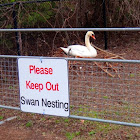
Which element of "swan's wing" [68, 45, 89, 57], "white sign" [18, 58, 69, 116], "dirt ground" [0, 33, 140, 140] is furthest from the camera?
"swan's wing" [68, 45, 89, 57]

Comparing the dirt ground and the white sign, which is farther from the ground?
the white sign

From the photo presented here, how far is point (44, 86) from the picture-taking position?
3559 mm

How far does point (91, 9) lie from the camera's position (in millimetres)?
8859

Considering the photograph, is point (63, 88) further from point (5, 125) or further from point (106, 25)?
point (106, 25)

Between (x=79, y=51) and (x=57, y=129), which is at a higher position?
(x=79, y=51)

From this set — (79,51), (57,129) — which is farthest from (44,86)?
(79,51)

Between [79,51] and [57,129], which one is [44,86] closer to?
[57,129]

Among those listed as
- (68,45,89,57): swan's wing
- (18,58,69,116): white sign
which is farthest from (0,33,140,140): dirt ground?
(68,45,89,57): swan's wing

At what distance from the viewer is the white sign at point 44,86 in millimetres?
3430

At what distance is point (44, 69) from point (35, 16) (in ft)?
11.9

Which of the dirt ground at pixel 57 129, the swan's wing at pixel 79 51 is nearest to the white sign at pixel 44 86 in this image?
the dirt ground at pixel 57 129

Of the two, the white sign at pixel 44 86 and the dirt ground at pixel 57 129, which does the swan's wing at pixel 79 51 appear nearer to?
the dirt ground at pixel 57 129

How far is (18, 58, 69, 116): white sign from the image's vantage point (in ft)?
11.3

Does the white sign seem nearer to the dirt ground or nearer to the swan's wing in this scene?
the dirt ground
